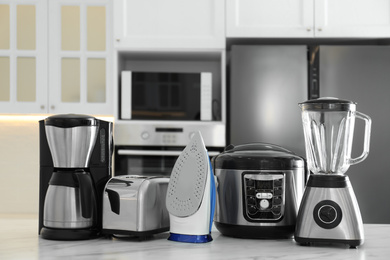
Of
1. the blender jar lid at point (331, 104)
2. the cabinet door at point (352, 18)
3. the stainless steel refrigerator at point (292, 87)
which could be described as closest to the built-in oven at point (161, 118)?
the stainless steel refrigerator at point (292, 87)

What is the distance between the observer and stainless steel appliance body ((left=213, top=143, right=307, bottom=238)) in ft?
4.06

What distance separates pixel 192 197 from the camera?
1.17 m

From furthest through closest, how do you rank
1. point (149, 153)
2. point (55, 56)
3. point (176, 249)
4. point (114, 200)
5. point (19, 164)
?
point (19, 164) < point (55, 56) < point (149, 153) < point (114, 200) < point (176, 249)

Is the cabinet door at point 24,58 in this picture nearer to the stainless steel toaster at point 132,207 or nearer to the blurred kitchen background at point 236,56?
the blurred kitchen background at point 236,56

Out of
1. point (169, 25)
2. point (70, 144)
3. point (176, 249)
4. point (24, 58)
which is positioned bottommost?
point (176, 249)

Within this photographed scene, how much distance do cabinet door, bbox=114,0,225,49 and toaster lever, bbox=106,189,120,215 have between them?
5.23ft

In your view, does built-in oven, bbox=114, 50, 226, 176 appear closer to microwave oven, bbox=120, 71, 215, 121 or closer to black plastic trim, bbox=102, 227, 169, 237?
microwave oven, bbox=120, 71, 215, 121

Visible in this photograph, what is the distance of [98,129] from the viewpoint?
4.25 feet

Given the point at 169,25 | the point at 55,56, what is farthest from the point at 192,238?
the point at 55,56

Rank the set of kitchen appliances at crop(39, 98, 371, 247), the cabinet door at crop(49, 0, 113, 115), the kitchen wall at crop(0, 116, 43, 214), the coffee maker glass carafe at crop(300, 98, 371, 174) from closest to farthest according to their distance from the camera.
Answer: the set of kitchen appliances at crop(39, 98, 371, 247)
the coffee maker glass carafe at crop(300, 98, 371, 174)
the cabinet door at crop(49, 0, 113, 115)
the kitchen wall at crop(0, 116, 43, 214)

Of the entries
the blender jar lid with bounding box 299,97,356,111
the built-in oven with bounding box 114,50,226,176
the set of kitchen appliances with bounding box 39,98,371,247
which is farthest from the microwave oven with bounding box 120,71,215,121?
the blender jar lid with bounding box 299,97,356,111

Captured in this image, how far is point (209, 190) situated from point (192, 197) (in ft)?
0.14

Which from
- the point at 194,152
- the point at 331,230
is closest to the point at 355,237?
the point at 331,230

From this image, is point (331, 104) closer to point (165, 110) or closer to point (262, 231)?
point (262, 231)
